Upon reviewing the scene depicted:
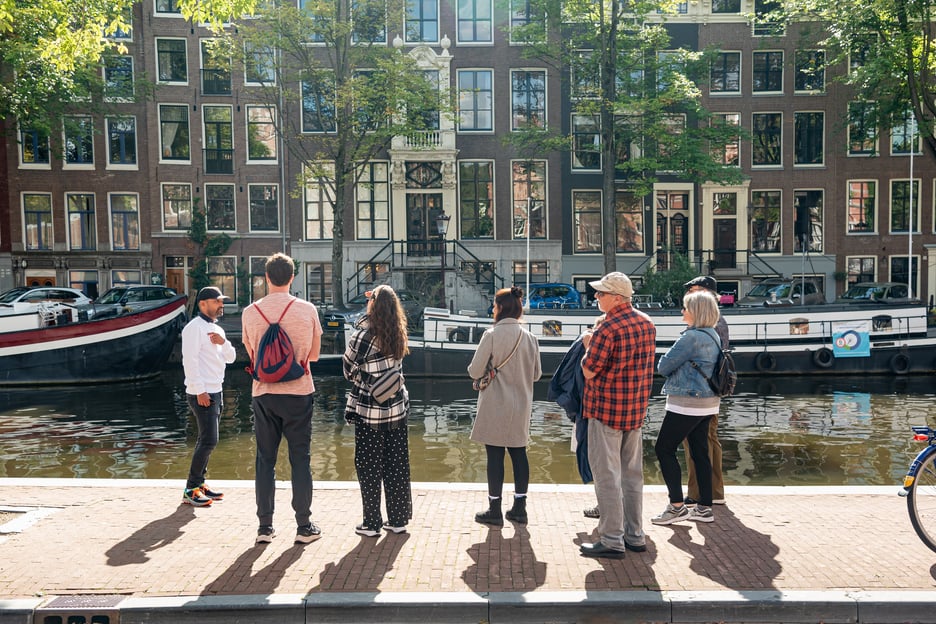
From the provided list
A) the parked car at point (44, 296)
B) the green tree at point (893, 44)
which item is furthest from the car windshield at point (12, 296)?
the green tree at point (893, 44)

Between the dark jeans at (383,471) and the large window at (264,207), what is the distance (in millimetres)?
29086

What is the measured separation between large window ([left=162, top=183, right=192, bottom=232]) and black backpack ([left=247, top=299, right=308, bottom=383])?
97.6ft

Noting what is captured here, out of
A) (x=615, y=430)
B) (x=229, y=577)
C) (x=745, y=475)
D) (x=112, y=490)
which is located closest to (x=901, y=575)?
(x=615, y=430)

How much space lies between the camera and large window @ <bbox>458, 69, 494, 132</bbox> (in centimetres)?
3334

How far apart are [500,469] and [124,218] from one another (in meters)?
31.3

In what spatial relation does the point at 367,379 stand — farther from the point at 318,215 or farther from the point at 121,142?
the point at 121,142

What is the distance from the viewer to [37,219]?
109ft

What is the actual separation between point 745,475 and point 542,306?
16548 mm

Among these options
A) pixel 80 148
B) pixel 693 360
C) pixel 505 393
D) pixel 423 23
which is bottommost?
pixel 505 393

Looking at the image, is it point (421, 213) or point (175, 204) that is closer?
point (421, 213)

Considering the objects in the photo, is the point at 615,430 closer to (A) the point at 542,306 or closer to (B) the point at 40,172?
(A) the point at 542,306

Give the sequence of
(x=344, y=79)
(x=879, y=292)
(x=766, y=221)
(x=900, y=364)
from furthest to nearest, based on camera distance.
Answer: (x=766, y=221), (x=879, y=292), (x=344, y=79), (x=900, y=364)

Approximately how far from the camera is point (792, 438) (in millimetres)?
12820

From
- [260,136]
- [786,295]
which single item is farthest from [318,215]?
[786,295]
